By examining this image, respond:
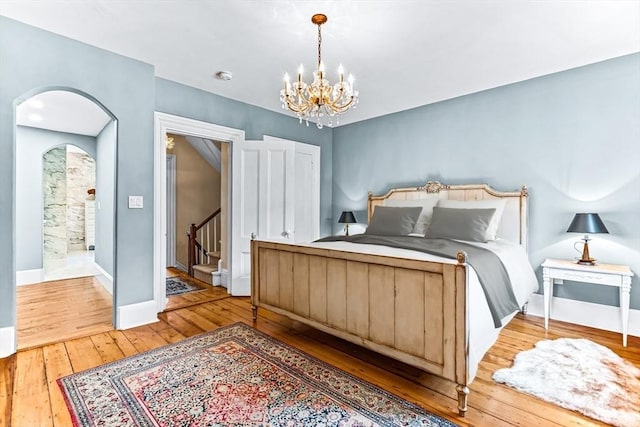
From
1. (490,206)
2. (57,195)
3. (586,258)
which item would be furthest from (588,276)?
(57,195)

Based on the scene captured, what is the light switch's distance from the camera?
3.05m

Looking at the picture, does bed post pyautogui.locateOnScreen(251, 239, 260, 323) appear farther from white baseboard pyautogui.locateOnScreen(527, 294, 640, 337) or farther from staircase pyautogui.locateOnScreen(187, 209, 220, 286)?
white baseboard pyautogui.locateOnScreen(527, 294, 640, 337)

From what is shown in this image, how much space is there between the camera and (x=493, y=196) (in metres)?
3.66

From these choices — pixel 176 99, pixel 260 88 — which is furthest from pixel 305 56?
pixel 176 99

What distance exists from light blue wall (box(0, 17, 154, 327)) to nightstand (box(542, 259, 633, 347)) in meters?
3.88

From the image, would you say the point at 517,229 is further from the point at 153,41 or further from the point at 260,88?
the point at 153,41

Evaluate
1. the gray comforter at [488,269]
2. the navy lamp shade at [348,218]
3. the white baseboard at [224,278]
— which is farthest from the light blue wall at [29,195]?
the gray comforter at [488,269]

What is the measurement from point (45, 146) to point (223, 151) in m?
2.96

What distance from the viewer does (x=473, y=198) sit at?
3.82m

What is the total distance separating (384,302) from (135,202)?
2.51 metres

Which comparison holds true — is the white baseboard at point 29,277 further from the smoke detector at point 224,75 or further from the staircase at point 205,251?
the smoke detector at point 224,75

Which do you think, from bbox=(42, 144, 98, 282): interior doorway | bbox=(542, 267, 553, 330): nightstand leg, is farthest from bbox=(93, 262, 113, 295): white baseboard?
bbox=(542, 267, 553, 330): nightstand leg

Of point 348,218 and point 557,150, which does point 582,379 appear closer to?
point 557,150

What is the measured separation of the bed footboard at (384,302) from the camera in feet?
5.74
